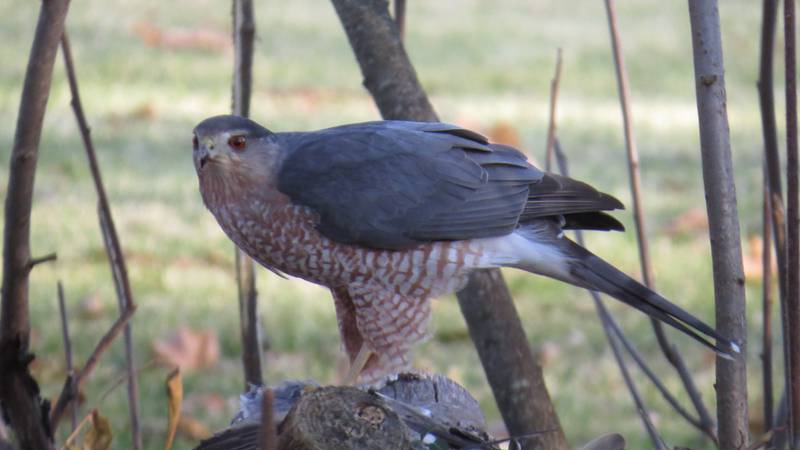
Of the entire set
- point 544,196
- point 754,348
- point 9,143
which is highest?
point 544,196

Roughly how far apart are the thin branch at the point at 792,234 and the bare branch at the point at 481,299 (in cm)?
90

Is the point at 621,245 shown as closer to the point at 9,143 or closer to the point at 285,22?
the point at 9,143

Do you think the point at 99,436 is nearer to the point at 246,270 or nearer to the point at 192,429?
the point at 246,270

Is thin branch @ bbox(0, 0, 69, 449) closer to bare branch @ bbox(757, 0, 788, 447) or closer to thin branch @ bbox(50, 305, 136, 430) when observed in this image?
thin branch @ bbox(50, 305, 136, 430)

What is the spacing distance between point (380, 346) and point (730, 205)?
99cm

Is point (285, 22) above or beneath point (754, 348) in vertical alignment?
above

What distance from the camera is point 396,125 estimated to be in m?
2.80

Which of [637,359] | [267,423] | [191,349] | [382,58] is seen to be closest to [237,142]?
[382,58]

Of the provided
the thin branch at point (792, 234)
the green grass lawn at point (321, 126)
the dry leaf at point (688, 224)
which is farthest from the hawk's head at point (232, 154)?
the dry leaf at point (688, 224)

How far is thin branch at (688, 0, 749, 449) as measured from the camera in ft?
6.77

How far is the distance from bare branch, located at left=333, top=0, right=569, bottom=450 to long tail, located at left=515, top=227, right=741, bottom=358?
0.17 metres

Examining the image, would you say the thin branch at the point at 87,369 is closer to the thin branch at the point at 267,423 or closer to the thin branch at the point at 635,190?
the thin branch at the point at 267,423

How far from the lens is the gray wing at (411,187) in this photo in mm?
2754

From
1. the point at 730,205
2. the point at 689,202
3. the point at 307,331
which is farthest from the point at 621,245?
the point at 730,205
